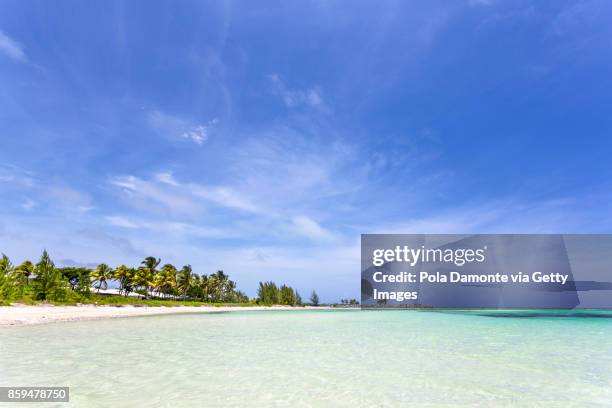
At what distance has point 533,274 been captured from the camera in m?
56.4

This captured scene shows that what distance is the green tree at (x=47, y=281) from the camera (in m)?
39.1

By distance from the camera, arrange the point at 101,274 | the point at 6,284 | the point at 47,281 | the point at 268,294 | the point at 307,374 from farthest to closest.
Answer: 1. the point at 268,294
2. the point at 101,274
3. the point at 47,281
4. the point at 6,284
5. the point at 307,374

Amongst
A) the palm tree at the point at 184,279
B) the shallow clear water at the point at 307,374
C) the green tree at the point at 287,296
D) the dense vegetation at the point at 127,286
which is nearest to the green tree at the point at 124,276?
the dense vegetation at the point at 127,286

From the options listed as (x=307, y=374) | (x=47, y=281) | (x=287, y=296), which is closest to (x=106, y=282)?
(x=47, y=281)

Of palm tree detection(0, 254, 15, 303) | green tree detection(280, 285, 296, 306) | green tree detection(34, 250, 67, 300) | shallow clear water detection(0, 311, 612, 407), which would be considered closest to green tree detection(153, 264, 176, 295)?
green tree detection(34, 250, 67, 300)

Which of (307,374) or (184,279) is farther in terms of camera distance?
(184,279)

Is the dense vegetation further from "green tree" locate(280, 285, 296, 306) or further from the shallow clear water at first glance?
the shallow clear water

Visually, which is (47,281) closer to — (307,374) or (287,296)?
(307,374)

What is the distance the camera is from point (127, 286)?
235 ft

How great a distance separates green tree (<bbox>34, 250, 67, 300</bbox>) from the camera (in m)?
39.1

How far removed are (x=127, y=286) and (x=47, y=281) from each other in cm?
3383

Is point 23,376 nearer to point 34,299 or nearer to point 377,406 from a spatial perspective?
point 377,406

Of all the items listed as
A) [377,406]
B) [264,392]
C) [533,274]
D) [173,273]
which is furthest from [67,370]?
[173,273]

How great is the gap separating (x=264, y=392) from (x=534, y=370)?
7.96 m
